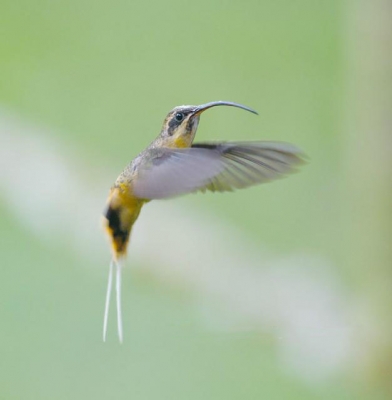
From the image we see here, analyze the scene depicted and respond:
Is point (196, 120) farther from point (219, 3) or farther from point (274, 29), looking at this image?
point (219, 3)

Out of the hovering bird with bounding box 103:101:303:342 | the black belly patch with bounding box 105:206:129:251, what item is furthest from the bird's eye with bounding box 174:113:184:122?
the black belly patch with bounding box 105:206:129:251

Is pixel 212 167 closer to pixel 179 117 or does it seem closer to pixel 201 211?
pixel 179 117

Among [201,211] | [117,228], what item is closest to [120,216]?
[117,228]

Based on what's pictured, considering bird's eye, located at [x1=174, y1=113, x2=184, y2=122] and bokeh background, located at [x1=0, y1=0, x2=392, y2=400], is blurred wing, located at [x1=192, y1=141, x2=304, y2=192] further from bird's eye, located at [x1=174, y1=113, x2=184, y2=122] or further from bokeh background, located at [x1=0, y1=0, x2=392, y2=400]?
bokeh background, located at [x1=0, y1=0, x2=392, y2=400]

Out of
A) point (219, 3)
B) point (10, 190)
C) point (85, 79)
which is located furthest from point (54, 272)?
point (219, 3)

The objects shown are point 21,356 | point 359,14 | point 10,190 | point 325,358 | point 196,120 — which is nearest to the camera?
point 196,120

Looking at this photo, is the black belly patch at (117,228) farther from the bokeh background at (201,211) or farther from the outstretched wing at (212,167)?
the bokeh background at (201,211)

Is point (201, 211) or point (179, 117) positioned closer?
point (179, 117)
